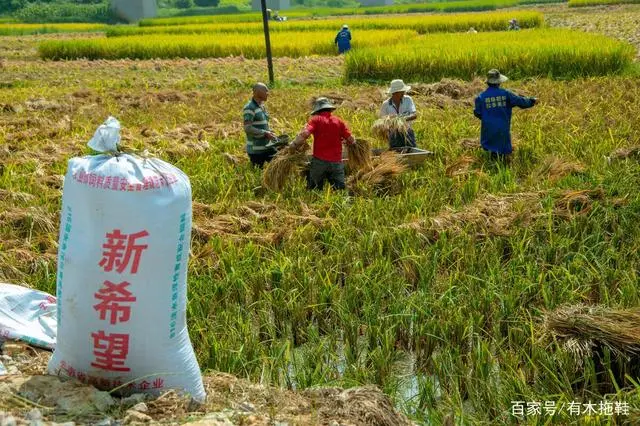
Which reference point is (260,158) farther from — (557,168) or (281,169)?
(557,168)

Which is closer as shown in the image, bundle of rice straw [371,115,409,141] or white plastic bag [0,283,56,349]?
white plastic bag [0,283,56,349]

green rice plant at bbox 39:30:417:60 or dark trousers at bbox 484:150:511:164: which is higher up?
green rice plant at bbox 39:30:417:60

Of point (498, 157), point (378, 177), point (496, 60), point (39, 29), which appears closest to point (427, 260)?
point (378, 177)

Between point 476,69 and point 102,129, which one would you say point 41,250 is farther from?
point 476,69

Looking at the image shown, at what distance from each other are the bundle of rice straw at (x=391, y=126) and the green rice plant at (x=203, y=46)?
14798 millimetres

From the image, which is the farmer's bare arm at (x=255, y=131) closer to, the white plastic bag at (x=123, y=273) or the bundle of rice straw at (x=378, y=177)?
the bundle of rice straw at (x=378, y=177)

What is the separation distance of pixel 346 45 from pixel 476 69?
693cm

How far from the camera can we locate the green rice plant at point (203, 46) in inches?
883

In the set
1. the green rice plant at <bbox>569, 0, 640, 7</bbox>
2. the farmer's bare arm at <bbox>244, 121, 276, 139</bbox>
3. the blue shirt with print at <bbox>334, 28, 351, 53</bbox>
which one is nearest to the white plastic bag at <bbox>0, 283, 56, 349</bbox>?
the farmer's bare arm at <bbox>244, 121, 276, 139</bbox>

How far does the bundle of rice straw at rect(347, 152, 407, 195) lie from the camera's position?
6617 millimetres

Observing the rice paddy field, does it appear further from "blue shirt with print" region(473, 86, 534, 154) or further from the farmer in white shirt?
the farmer in white shirt

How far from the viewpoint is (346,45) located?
21047mm

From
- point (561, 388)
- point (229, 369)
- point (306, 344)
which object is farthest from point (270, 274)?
point (561, 388)

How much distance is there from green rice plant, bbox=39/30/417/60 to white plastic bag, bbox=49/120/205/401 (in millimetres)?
19545
